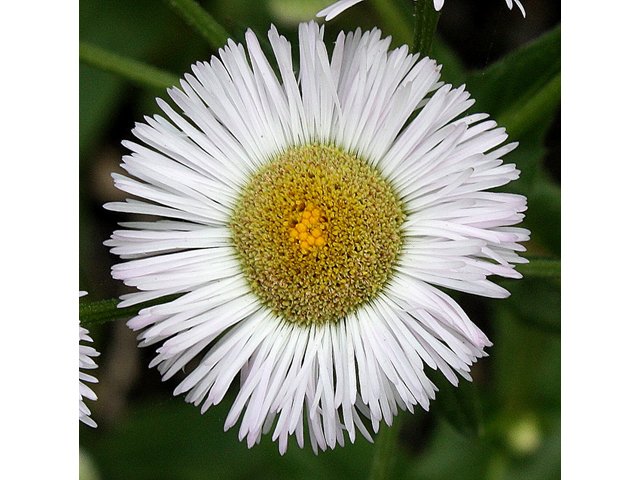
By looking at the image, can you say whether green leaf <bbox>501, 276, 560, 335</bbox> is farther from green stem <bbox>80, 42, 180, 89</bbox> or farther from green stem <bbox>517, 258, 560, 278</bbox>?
green stem <bbox>80, 42, 180, 89</bbox>

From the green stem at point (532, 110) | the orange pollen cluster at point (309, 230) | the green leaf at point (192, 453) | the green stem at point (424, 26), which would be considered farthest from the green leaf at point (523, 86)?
the green leaf at point (192, 453)

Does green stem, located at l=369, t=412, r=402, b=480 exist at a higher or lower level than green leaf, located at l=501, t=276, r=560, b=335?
lower

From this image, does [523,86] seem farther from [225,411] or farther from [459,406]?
[225,411]

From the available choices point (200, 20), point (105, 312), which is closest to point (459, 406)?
point (105, 312)

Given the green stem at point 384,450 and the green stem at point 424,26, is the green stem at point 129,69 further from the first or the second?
the green stem at point 384,450

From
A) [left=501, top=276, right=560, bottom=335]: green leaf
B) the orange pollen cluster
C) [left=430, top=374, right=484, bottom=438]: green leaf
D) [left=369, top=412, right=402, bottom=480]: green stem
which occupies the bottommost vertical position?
[left=369, top=412, right=402, bottom=480]: green stem

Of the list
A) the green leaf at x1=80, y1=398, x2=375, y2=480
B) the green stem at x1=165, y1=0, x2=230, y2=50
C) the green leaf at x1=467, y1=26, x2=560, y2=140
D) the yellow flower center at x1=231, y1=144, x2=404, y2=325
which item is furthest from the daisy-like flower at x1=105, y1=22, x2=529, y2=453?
the green leaf at x1=80, y1=398, x2=375, y2=480
